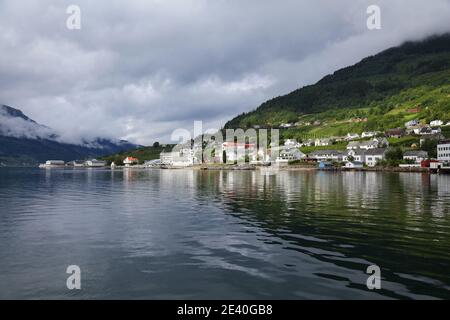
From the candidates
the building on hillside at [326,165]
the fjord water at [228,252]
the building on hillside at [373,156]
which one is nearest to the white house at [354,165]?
the building on hillside at [373,156]

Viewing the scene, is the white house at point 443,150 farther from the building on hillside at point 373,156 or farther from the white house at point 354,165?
the white house at point 354,165

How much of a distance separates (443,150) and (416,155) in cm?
1089

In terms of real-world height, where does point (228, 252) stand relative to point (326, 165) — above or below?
below

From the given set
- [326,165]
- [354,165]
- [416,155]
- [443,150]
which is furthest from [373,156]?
[443,150]

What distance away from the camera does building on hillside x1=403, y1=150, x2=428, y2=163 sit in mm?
167625

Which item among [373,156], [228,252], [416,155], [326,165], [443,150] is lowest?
[228,252]

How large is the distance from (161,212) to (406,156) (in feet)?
527

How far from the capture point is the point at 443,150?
164375 mm

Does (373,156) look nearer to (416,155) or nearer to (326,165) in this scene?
(326,165)

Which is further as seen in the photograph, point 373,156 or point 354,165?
point 373,156

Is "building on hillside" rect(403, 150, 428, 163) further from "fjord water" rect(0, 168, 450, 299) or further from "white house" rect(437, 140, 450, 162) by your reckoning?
"fjord water" rect(0, 168, 450, 299)
